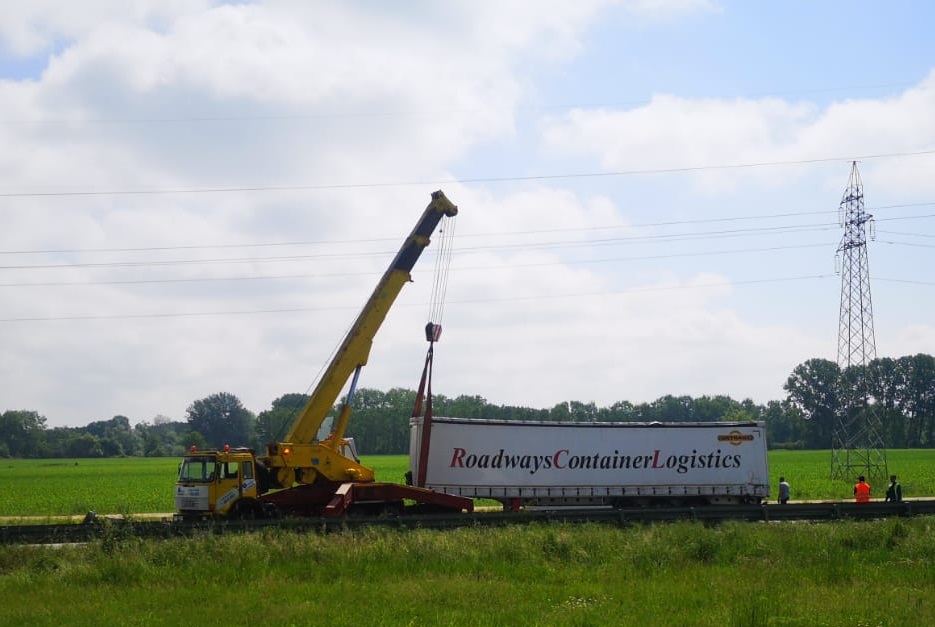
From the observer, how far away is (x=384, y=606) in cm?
1478

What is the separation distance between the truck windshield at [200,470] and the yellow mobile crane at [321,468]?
0.09ft

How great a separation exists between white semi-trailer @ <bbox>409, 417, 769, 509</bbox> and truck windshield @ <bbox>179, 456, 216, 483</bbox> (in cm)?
630

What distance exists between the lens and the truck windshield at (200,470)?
2506cm

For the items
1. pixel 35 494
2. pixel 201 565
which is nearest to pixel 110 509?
pixel 35 494

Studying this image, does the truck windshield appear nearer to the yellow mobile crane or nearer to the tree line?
the yellow mobile crane

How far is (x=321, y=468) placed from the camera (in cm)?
2602

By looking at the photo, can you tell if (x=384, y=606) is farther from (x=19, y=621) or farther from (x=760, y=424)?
(x=760, y=424)

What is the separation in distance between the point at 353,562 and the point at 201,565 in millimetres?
2990

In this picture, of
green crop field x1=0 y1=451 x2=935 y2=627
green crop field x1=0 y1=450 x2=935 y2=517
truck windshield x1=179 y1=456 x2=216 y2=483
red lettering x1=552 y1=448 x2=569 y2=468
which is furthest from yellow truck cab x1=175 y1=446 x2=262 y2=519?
red lettering x1=552 y1=448 x2=569 y2=468

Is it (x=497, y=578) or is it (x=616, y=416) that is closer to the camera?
(x=497, y=578)

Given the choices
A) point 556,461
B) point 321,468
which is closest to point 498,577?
point 321,468

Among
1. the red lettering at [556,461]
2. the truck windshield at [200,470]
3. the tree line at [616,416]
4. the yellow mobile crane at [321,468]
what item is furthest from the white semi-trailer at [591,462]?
the tree line at [616,416]

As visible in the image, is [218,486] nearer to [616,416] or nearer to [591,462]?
[591,462]

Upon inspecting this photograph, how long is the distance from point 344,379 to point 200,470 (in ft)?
15.4
